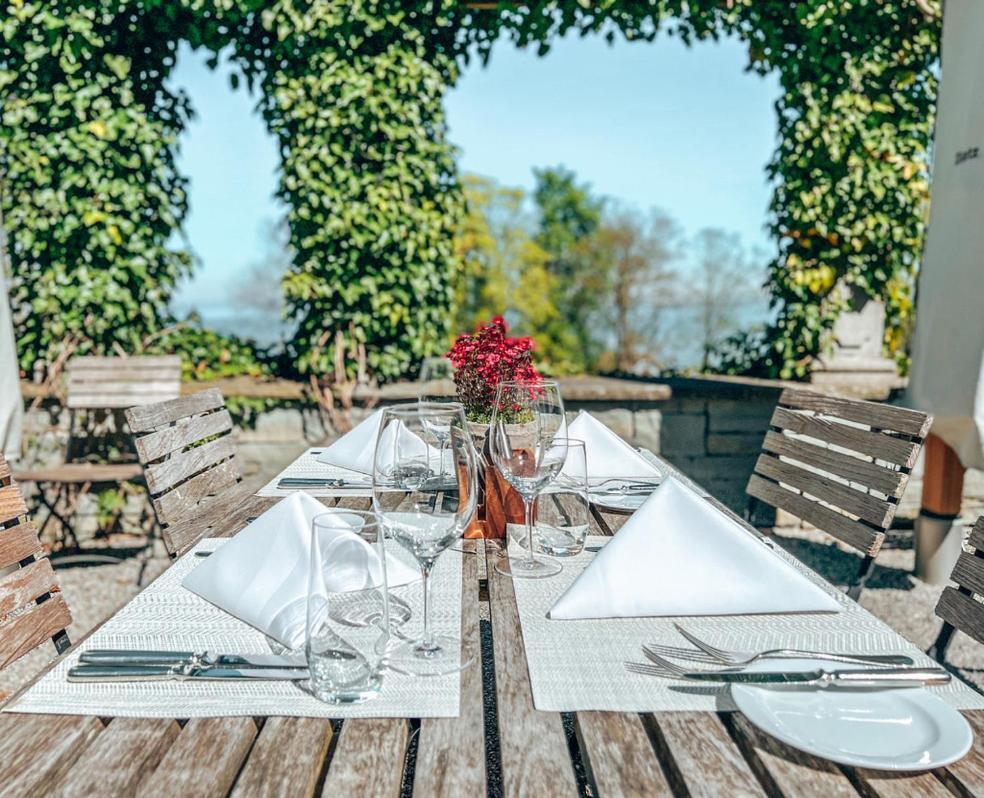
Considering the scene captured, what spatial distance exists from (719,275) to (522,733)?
20293mm

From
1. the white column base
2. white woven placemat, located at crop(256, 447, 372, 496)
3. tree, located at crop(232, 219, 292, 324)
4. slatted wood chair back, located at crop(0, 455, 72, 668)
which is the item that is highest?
tree, located at crop(232, 219, 292, 324)

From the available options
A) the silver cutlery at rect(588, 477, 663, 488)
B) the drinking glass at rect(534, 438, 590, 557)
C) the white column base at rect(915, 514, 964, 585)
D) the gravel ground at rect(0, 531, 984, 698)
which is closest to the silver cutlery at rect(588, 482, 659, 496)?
the silver cutlery at rect(588, 477, 663, 488)

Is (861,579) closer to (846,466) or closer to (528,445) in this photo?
(846,466)

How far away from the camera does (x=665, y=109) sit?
23.9 metres

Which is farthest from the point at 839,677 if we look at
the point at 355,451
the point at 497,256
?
the point at 497,256

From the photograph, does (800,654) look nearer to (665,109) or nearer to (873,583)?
(873,583)

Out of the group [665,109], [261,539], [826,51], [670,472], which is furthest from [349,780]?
[665,109]

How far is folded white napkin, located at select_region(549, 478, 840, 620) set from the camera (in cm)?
100

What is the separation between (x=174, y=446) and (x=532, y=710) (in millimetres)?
1444

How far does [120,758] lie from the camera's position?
70 cm

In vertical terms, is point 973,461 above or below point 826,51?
below

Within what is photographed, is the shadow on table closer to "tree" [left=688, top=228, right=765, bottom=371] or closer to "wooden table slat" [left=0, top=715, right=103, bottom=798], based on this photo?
"wooden table slat" [left=0, top=715, right=103, bottom=798]

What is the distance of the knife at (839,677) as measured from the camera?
79 cm

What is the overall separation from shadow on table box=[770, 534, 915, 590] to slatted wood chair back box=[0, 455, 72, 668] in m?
2.70
